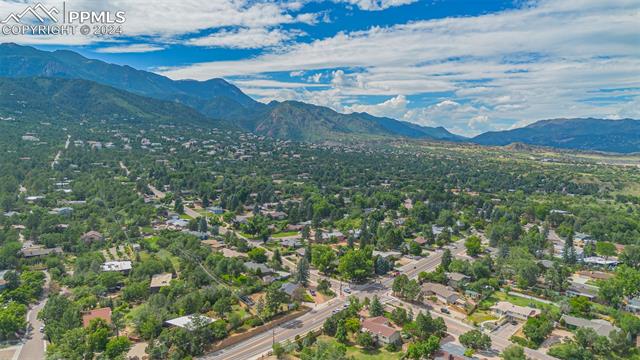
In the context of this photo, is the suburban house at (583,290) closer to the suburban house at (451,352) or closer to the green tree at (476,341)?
the green tree at (476,341)

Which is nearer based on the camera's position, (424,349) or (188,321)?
(424,349)

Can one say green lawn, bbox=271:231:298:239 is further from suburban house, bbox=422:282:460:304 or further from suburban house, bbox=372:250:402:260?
suburban house, bbox=422:282:460:304

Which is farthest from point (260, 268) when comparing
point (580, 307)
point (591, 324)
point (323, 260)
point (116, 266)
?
point (580, 307)

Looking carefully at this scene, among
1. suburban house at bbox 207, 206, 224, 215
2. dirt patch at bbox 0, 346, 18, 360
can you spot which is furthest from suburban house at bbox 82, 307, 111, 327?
suburban house at bbox 207, 206, 224, 215

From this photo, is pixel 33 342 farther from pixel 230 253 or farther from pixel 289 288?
pixel 230 253

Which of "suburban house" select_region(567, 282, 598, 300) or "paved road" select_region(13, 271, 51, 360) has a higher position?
"suburban house" select_region(567, 282, 598, 300)

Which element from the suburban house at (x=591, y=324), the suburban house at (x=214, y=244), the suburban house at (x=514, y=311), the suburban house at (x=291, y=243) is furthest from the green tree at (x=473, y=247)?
the suburban house at (x=214, y=244)
